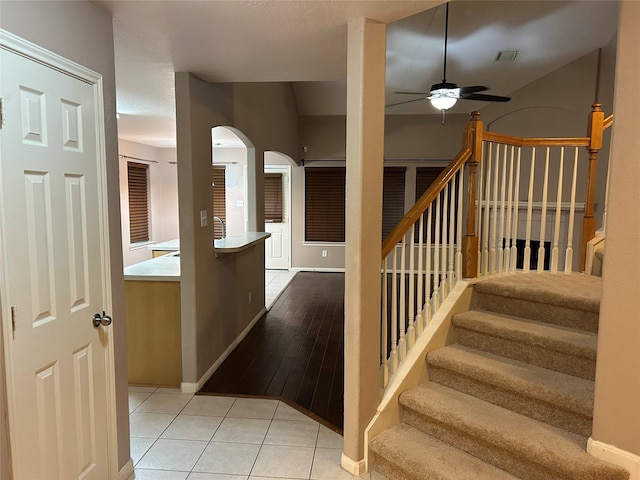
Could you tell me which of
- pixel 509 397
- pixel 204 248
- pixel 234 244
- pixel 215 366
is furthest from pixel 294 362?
pixel 509 397

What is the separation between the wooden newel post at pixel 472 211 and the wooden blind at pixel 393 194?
515 cm

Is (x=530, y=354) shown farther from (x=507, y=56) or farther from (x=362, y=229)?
(x=507, y=56)

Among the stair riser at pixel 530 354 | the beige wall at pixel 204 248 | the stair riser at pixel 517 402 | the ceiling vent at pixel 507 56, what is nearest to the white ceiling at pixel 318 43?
the ceiling vent at pixel 507 56

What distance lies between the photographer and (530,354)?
2227mm

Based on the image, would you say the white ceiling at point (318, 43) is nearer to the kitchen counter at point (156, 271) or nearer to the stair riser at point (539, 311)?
the kitchen counter at point (156, 271)

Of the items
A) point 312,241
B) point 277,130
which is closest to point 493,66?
point 277,130

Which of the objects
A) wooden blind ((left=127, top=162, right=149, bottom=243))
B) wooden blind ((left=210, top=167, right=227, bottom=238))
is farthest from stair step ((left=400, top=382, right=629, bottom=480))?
wooden blind ((left=210, top=167, right=227, bottom=238))

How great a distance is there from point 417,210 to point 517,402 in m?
1.11

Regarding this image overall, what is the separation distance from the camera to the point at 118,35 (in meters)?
2.25

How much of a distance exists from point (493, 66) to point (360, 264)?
15.7ft

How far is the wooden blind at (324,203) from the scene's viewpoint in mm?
8125

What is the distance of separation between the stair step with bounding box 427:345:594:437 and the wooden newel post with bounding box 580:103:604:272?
1.30m

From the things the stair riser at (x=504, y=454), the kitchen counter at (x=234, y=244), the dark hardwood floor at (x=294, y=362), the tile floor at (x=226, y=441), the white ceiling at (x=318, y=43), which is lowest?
the tile floor at (x=226, y=441)

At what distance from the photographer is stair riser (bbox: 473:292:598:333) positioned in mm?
2244
